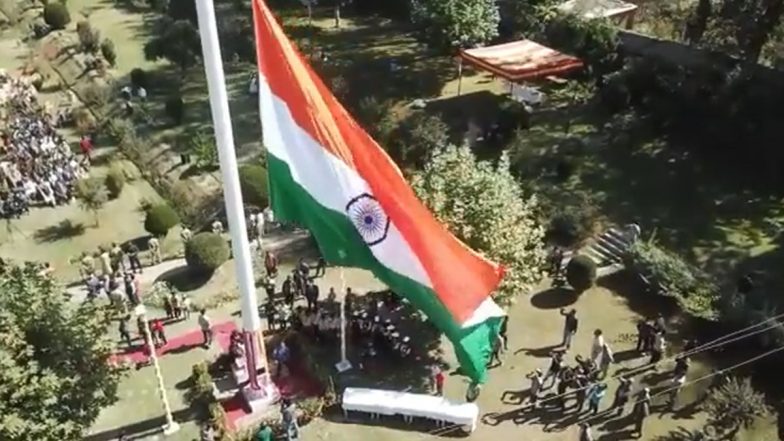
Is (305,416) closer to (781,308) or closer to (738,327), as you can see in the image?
(738,327)

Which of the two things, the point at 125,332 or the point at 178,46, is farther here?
the point at 178,46

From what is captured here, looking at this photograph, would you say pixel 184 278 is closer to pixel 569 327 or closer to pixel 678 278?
pixel 569 327

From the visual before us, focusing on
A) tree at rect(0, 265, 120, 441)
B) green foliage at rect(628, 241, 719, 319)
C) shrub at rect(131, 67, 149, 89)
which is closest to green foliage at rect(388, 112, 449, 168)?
green foliage at rect(628, 241, 719, 319)

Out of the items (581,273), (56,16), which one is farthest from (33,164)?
(581,273)

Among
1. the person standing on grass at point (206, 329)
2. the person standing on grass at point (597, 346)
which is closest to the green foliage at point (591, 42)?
the person standing on grass at point (597, 346)

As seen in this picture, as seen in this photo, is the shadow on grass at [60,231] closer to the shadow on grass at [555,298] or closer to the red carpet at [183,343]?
the red carpet at [183,343]

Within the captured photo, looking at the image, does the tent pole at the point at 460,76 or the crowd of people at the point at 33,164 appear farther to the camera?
the tent pole at the point at 460,76

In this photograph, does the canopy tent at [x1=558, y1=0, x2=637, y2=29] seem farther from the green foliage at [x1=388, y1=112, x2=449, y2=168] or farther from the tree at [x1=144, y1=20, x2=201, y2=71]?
the tree at [x1=144, y1=20, x2=201, y2=71]
